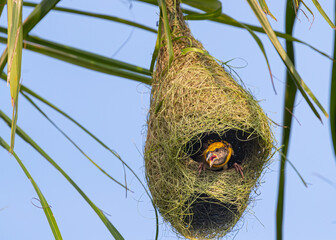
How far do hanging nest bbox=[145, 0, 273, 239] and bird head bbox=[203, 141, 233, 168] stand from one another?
0.04m

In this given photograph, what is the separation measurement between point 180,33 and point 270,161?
61cm

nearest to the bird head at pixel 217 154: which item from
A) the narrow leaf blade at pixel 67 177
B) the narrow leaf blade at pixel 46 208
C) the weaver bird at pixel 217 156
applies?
the weaver bird at pixel 217 156

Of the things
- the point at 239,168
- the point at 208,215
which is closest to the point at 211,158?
the point at 239,168

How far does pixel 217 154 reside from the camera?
1875 mm

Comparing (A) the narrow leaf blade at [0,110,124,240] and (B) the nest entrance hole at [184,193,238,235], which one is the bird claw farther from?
(A) the narrow leaf blade at [0,110,124,240]

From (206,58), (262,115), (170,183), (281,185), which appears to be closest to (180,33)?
(206,58)

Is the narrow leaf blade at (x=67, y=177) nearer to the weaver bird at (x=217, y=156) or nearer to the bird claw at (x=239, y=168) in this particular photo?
the weaver bird at (x=217, y=156)

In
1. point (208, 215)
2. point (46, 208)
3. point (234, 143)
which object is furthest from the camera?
point (234, 143)

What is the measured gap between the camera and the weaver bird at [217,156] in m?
1.85

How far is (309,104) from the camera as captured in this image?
167 centimetres

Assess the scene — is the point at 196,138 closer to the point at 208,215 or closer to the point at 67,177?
the point at 208,215

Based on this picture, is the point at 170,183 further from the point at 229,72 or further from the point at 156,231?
the point at 229,72

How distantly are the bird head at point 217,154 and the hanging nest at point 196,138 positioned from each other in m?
0.04

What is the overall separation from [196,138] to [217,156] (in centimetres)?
11
